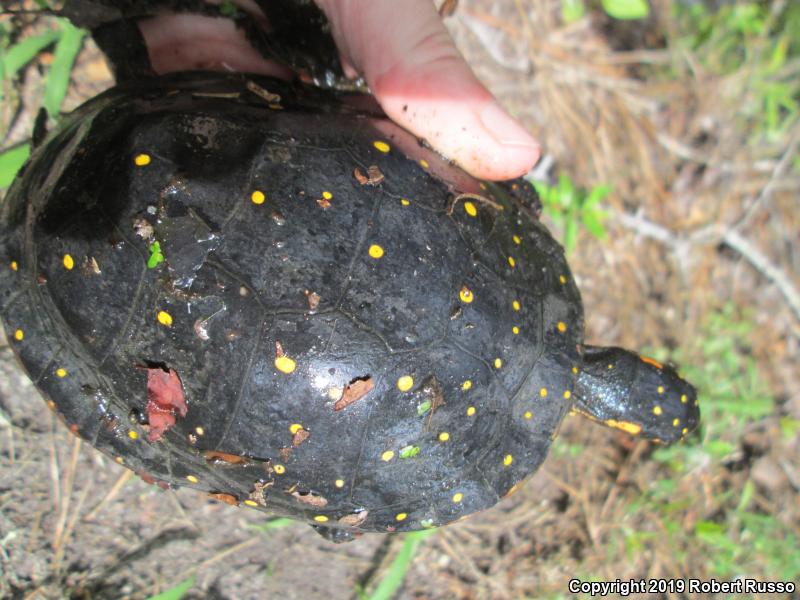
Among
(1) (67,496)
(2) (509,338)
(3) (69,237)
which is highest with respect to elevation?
(3) (69,237)

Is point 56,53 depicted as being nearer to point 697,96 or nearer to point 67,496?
point 67,496

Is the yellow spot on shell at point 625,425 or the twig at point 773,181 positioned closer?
the yellow spot on shell at point 625,425

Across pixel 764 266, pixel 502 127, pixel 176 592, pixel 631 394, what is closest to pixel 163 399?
pixel 176 592

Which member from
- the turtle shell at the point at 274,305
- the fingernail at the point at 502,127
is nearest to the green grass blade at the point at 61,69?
the turtle shell at the point at 274,305

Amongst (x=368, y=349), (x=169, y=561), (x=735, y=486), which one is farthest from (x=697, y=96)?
(x=169, y=561)

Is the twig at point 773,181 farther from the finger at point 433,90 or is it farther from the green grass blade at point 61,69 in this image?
the green grass blade at point 61,69

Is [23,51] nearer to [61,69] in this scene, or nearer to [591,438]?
[61,69]
